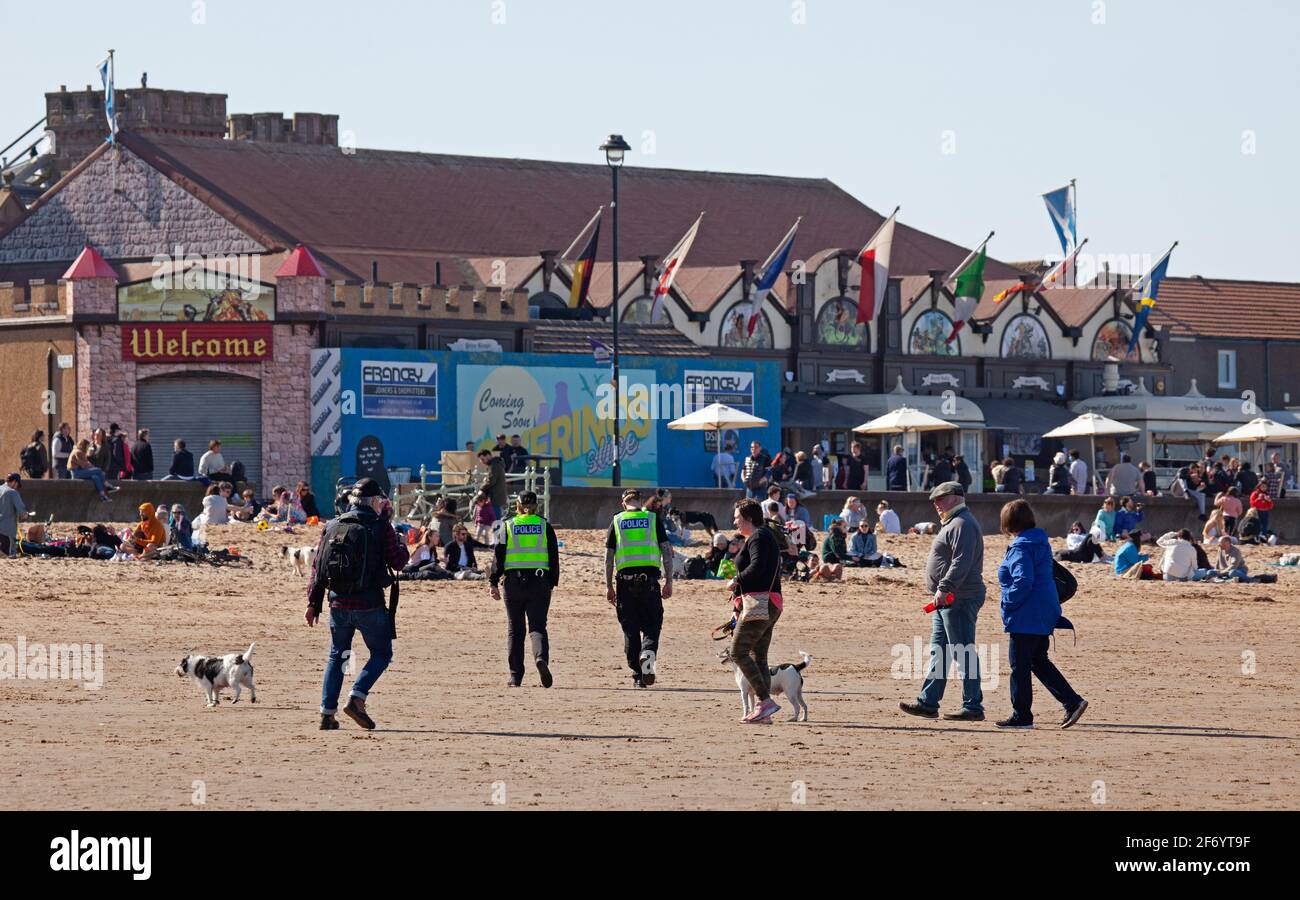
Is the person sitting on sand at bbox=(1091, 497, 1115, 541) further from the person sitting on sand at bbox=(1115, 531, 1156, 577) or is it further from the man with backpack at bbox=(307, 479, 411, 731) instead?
the man with backpack at bbox=(307, 479, 411, 731)

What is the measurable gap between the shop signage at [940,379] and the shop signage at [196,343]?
18303 mm

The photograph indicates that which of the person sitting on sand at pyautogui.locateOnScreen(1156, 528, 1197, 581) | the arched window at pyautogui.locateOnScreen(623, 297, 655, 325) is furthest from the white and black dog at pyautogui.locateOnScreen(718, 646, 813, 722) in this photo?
the arched window at pyautogui.locateOnScreen(623, 297, 655, 325)

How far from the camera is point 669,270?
4934 cm

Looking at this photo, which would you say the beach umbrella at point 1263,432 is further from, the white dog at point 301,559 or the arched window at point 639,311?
the white dog at point 301,559

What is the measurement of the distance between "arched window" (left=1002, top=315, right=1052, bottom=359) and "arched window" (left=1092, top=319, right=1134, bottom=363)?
5.75 ft

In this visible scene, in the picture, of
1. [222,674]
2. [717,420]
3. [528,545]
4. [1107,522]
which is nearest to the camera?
[222,674]

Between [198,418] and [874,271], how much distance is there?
15.3m

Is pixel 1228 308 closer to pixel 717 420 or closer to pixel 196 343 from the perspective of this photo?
pixel 717 420

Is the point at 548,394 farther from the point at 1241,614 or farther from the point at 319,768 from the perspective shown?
the point at 319,768

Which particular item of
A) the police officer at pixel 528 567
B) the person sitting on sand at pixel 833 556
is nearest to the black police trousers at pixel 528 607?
the police officer at pixel 528 567

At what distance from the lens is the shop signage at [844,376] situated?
181 feet

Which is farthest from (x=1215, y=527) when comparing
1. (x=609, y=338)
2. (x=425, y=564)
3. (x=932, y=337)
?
(x=932, y=337)

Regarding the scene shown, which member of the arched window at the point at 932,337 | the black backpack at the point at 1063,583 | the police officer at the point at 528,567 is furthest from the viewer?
the arched window at the point at 932,337

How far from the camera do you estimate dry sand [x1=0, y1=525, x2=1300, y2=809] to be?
39.3 ft
